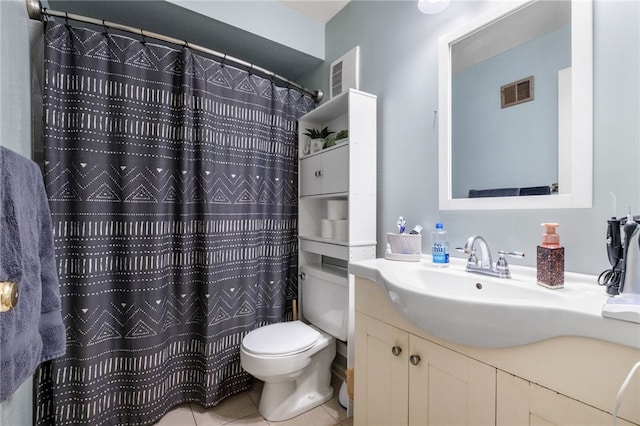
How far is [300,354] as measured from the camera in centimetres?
145

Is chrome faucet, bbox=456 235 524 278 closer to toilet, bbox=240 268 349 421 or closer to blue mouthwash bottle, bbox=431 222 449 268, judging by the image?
blue mouthwash bottle, bbox=431 222 449 268

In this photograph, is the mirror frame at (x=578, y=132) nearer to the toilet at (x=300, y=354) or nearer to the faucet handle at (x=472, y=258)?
the faucet handle at (x=472, y=258)

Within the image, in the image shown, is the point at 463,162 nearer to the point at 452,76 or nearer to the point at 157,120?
the point at 452,76

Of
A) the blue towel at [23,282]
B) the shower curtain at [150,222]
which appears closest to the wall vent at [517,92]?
the shower curtain at [150,222]

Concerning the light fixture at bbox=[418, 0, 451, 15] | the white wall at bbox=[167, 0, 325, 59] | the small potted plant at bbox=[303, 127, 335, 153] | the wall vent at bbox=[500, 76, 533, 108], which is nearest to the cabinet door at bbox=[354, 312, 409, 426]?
the wall vent at bbox=[500, 76, 533, 108]

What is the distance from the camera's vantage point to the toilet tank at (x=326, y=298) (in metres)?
1.60

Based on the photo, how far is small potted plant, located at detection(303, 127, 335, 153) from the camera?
6.08 feet

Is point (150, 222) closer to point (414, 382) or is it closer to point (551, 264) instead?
point (414, 382)

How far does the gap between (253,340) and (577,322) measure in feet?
4.45

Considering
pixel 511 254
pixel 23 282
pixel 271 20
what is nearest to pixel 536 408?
pixel 511 254

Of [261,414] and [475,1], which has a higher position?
[475,1]

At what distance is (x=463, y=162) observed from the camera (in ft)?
4.05

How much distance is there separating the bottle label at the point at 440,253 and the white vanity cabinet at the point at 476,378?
1.03ft

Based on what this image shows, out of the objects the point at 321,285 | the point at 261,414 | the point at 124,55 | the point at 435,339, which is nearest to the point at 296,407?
the point at 261,414
